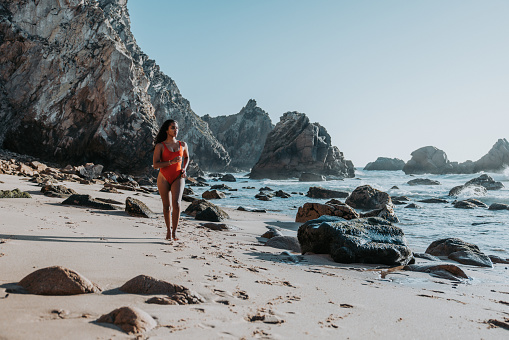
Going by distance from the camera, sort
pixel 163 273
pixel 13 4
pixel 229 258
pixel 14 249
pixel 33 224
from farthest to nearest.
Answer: pixel 13 4, pixel 33 224, pixel 229 258, pixel 14 249, pixel 163 273

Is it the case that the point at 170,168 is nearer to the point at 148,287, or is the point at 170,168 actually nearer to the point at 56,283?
the point at 148,287

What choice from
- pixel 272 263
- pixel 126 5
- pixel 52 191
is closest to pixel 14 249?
pixel 272 263

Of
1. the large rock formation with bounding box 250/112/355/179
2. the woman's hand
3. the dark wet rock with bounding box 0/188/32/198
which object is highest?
the large rock formation with bounding box 250/112/355/179

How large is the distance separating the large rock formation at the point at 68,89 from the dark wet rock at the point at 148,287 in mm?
28278

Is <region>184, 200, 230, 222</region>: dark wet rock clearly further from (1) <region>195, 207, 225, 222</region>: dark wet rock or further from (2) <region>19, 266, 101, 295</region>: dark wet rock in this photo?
(2) <region>19, 266, 101, 295</region>: dark wet rock

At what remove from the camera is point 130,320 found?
1.53 metres

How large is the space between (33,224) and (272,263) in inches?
125

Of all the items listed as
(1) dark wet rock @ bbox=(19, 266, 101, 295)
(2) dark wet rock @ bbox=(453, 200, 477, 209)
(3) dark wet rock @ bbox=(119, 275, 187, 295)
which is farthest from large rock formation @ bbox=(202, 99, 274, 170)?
(1) dark wet rock @ bbox=(19, 266, 101, 295)

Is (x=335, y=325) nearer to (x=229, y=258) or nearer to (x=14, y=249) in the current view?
(x=229, y=258)

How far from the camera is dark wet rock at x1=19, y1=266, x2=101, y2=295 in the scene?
1882mm

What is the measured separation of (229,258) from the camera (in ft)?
12.5

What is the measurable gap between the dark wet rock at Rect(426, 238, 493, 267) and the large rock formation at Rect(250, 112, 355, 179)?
1932 inches

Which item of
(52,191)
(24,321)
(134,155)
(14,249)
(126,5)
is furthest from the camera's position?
(126,5)

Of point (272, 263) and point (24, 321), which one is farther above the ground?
point (24, 321)
